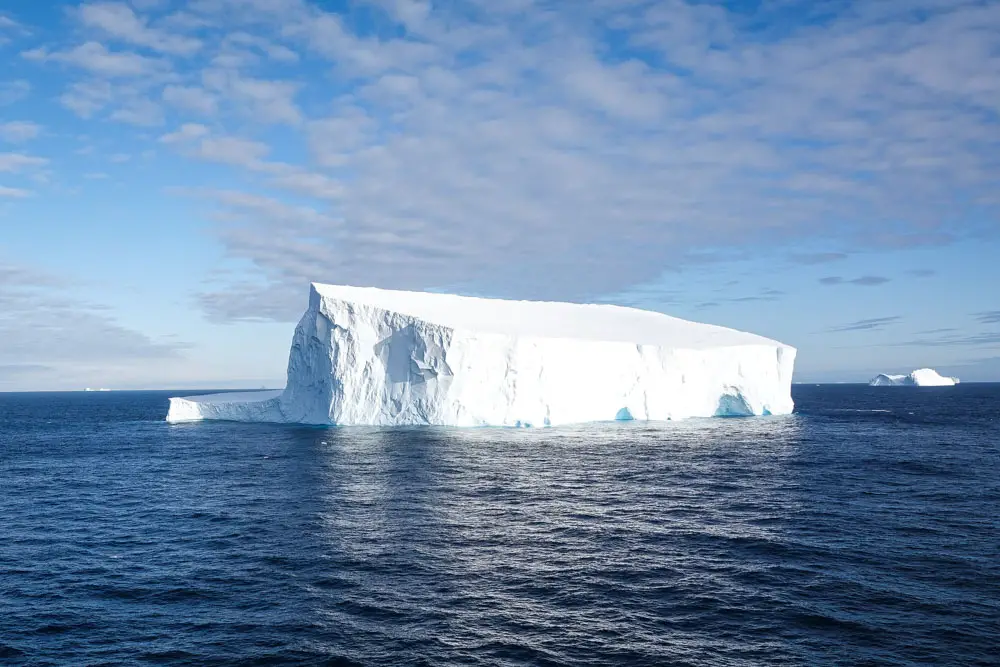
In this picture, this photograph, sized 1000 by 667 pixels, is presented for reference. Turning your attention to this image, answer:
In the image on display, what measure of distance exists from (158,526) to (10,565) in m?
3.54

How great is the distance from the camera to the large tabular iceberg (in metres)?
37.6

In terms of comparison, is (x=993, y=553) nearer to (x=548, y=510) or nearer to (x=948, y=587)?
(x=948, y=587)

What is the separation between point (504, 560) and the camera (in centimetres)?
1384

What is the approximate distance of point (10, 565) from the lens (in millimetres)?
14102

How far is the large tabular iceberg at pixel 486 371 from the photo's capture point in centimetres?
3759

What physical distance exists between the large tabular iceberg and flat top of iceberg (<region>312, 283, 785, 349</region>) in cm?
23

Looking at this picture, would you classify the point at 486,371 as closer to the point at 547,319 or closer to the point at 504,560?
the point at 547,319

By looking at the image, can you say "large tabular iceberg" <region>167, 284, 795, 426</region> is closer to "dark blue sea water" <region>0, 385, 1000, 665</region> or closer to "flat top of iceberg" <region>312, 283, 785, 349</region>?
"flat top of iceberg" <region>312, 283, 785, 349</region>

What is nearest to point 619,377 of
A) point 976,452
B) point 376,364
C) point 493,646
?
point 376,364

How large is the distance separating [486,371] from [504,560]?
24197 mm

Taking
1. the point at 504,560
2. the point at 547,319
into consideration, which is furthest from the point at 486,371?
the point at 504,560

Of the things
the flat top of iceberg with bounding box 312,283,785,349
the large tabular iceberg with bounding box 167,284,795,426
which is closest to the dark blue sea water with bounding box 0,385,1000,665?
the large tabular iceberg with bounding box 167,284,795,426

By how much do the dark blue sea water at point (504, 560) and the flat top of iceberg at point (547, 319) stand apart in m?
14.3

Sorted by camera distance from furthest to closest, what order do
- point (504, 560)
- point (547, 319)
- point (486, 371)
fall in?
point (547, 319)
point (486, 371)
point (504, 560)
